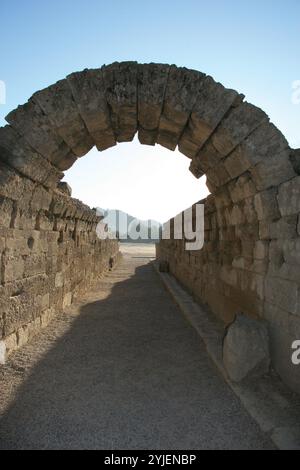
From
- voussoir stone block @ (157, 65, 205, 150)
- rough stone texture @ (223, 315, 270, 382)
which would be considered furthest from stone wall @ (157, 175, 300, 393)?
voussoir stone block @ (157, 65, 205, 150)

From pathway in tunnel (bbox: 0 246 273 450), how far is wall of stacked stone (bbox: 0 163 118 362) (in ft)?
1.28

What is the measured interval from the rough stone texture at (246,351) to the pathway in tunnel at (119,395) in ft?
0.82

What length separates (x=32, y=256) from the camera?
231 inches

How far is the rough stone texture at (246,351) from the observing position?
4.02 m

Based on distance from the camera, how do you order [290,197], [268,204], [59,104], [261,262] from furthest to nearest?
[261,262]
[59,104]
[268,204]
[290,197]

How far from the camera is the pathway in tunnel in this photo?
9.90 feet

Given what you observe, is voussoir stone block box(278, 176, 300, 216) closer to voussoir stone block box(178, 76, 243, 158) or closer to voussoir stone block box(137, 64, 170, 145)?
voussoir stone block box(178, 76, 243, 158)

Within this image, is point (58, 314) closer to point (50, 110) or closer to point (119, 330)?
point (119, 330)

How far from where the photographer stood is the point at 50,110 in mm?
4461

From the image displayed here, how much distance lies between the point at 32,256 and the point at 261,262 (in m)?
3.53

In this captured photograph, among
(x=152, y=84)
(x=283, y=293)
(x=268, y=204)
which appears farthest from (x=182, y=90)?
(x=283, y=293)

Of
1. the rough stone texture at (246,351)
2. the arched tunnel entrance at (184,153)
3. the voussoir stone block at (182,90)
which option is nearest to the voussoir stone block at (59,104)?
the arched tunnel entrance at (184,153)

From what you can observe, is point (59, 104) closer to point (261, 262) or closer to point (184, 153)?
point (184, 153)
